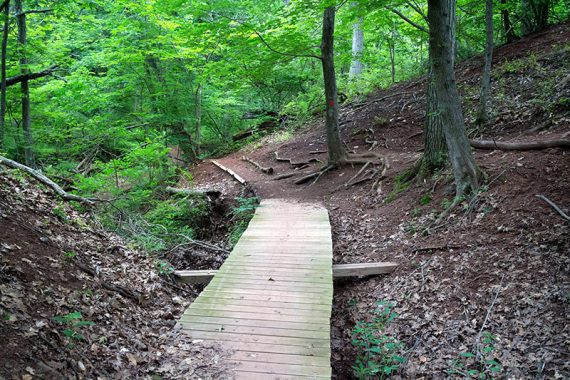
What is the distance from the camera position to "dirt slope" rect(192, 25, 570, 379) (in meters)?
4.62

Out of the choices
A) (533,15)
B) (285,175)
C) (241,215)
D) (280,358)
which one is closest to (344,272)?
(280,358)

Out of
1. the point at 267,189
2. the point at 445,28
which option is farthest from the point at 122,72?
the point at 445,28

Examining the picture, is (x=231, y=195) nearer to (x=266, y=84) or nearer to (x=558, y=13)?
(x=266, y=84)

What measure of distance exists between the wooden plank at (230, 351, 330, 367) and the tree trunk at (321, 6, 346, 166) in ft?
31.1

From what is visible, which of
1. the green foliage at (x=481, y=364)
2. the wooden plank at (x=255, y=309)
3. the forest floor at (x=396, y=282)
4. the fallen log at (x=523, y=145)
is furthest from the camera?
the fallen log at (x=523, y=145)

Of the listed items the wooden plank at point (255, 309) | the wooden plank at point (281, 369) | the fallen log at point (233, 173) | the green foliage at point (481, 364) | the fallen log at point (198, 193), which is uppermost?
the fallen log at point (233, 173)

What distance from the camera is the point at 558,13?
15984 millimetres

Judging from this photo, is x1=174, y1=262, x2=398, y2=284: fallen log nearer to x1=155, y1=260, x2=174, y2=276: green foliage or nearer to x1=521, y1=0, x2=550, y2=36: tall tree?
x1=155, y1=260, x2=174, y2=276: green foliage

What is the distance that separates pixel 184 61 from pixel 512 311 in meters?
17.8

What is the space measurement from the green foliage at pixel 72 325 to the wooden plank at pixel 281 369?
1560mm

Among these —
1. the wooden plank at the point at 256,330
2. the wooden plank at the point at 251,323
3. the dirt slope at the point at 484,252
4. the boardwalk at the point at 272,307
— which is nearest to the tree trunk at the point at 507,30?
the dirt slope at the point at 484,252

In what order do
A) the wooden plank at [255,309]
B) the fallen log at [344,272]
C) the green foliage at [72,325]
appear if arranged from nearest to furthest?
1. the green foliage at [72,325]
2. the wooden plank at [255,309]
3. the fallen log at [344,272]

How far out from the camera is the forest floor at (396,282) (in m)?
4.05

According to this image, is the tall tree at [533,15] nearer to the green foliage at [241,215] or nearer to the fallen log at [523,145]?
the fallen log at [523,145]
